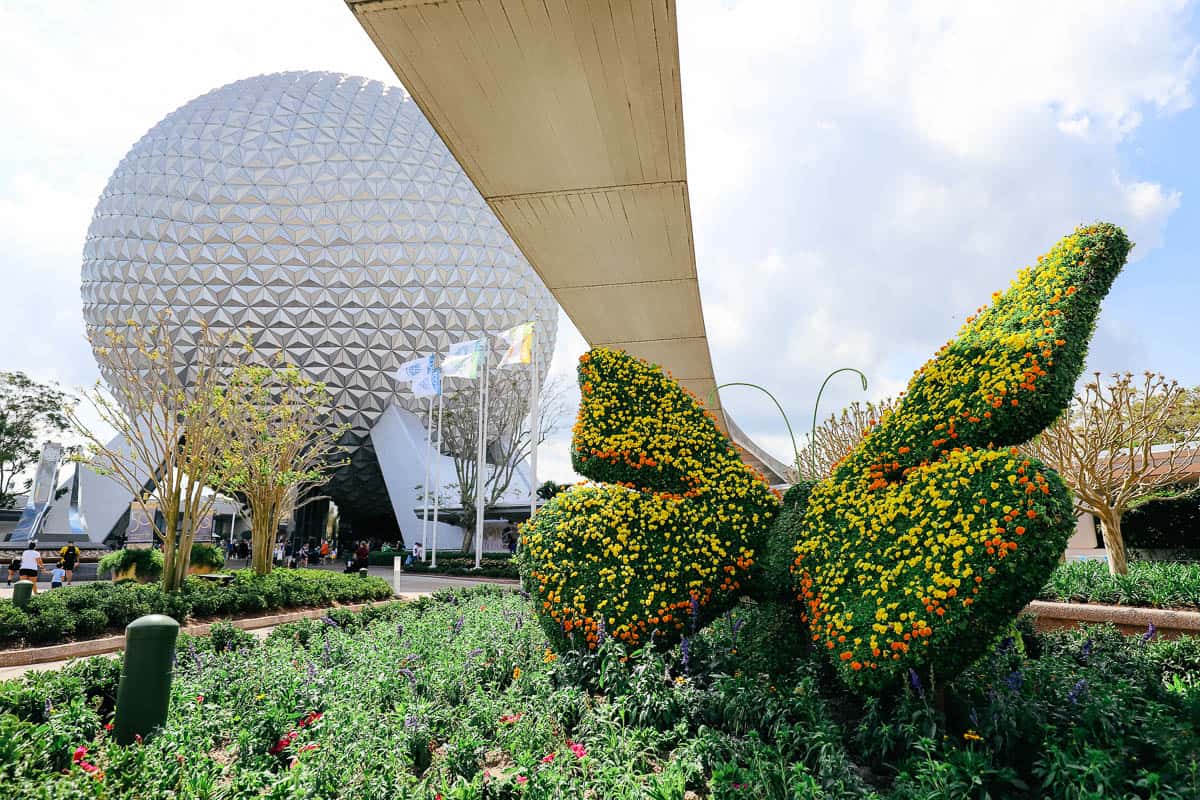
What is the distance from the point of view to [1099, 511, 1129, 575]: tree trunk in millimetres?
10281

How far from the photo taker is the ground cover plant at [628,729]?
3.34 meters

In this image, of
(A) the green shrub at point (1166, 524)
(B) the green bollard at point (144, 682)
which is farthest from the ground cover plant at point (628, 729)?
(A) the green shrub at point (1166, 524)

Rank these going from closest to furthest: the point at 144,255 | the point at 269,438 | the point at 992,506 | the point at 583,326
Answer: the point at 992,506, the point at 583,326, the point at 269,438, the point at 144,255

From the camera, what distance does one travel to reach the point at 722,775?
133 inches

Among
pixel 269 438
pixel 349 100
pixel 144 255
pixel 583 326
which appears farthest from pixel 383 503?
pixel 583 326

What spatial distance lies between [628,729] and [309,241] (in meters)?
29.9

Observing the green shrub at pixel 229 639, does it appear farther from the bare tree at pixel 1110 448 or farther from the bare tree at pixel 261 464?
the bare tree at pixel 1110 448

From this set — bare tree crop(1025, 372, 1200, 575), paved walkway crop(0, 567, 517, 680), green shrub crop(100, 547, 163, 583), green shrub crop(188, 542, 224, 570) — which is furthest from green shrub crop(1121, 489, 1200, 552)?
green shrub crop(100, 547, 163, 583)

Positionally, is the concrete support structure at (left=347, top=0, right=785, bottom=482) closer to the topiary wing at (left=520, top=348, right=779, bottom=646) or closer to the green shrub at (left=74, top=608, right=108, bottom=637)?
the topiary wing at (left=520, top=348, right=779, bottom=646)

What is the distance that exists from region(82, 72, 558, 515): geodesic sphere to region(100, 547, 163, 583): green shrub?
1617cm

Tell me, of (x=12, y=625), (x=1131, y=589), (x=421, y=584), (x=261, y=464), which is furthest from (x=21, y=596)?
(x=1131, y=589)

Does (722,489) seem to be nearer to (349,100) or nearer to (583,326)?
(583,326)

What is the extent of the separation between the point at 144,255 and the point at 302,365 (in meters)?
8.35

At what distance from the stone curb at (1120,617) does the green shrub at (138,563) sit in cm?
1586
